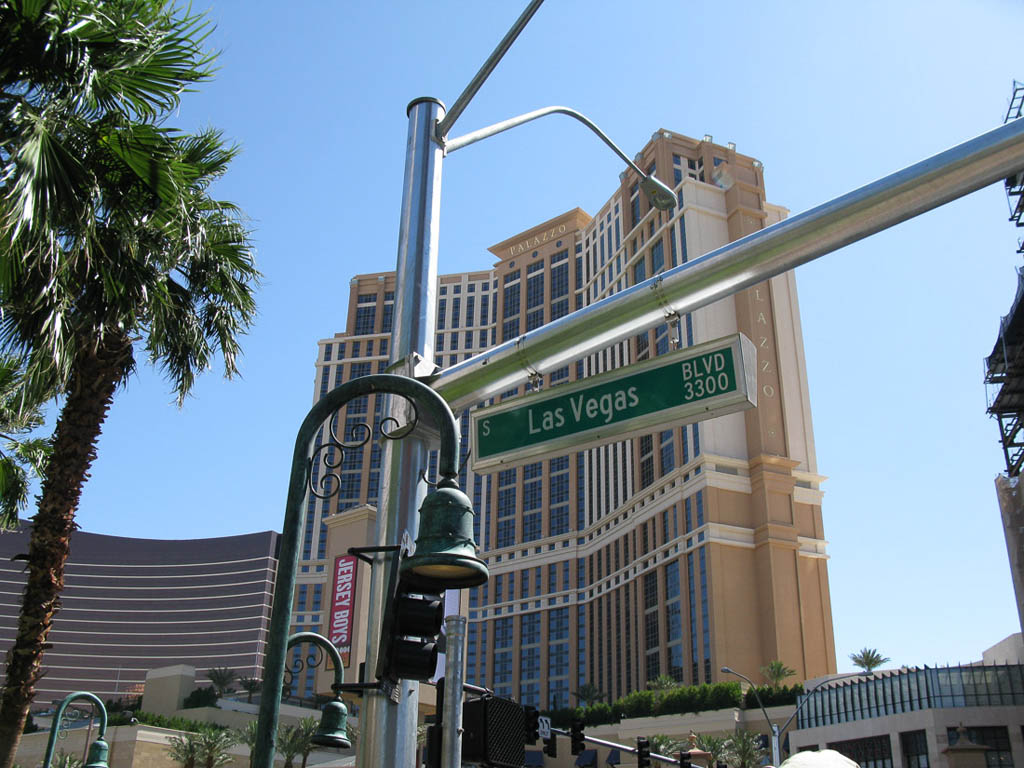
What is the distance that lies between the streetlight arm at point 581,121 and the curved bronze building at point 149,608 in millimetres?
153206

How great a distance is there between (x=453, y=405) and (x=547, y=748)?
18.3 meters

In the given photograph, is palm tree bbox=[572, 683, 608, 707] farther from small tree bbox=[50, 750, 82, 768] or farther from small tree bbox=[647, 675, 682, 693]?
small tree bbox=[50, 750, 82, 768]

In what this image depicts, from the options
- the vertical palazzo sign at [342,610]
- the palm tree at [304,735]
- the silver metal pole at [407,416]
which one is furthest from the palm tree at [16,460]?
the palm tree at [304,735]

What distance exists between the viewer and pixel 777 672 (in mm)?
69125

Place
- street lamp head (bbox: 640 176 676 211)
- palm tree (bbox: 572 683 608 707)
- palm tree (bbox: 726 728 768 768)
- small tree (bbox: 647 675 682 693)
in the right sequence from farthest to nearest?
palm tree (bbox: 572 683 608 707)
small tree (bbox: 647 675 682 693)
palm tree (bbox: 726 728 768 768)
street lamp head (bbox: 640 176 676 211)

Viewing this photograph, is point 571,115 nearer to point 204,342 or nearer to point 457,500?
point 457,500

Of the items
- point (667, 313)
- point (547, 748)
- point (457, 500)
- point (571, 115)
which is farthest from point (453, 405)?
point (547, 748)

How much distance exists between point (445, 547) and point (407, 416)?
1.94 meters

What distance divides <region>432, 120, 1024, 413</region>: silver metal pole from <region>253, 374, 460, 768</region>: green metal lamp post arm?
4.64 ft

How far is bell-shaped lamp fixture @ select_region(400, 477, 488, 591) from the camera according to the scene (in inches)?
167

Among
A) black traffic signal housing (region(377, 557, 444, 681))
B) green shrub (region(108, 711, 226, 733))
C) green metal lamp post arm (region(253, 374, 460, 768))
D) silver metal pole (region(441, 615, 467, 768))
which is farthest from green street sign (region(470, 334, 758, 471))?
green shrub (region(108, 711, 226, 733))

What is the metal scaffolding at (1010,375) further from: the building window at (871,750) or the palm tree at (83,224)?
the palm tree at (83,224)

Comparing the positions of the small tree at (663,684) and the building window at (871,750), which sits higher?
the small tree at (663,684)

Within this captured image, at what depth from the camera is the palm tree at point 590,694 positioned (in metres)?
89.9
